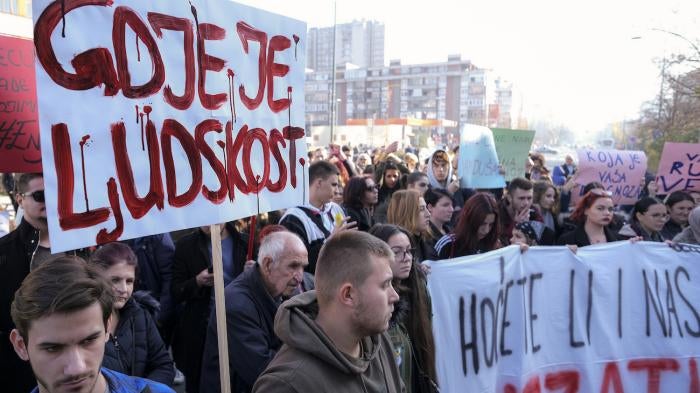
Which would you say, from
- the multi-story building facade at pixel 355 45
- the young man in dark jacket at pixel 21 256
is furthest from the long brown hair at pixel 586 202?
the multi-story building facade at pixel 355 45

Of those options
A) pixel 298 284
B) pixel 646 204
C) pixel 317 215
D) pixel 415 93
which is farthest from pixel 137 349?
pixel 415 93

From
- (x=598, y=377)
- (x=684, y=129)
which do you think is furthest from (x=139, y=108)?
(x=684, y=129)

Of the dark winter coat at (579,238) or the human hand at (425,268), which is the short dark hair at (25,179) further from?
the dark winter coat at (579,238)

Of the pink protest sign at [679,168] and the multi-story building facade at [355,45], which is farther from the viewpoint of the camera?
the multi-story building facade at [355,45]

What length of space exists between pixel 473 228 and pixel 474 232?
30 mm

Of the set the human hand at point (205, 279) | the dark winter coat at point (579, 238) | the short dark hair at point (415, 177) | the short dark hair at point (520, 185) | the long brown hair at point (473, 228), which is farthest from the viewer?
the short dark hair at point (415, 177)

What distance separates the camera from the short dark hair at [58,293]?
1.60m

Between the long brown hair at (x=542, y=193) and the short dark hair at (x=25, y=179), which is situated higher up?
the short dark hair at (x=25, y=179)

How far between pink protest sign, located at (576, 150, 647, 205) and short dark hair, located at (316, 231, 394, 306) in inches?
219

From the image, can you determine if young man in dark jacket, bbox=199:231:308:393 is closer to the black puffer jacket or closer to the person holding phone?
the black puffer jacket

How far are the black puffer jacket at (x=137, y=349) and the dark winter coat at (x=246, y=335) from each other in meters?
0.24

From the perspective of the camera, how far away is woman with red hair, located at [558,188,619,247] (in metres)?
4.62

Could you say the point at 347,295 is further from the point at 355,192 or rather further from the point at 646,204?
the point at 646,204

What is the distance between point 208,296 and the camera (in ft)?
12.5
